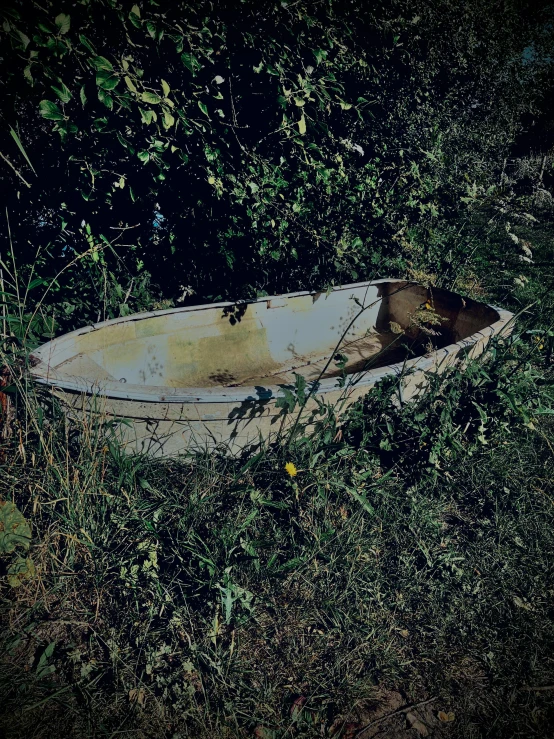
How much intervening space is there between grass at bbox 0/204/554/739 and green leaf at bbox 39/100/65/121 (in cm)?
170

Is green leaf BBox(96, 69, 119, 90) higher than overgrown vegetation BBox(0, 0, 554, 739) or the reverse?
higher

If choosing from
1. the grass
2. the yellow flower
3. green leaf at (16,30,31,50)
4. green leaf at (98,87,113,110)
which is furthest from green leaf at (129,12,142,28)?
the yellow flower

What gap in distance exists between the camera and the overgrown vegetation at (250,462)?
193cm

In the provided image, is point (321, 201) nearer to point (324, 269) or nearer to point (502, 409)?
point (324, 269)

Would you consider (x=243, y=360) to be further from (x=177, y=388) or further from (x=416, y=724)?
(x=416, y=724)

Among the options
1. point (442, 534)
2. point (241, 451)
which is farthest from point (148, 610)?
point (442, 534)

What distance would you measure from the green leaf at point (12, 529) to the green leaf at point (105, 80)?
2.43 meters

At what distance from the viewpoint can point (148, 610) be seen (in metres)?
2.07

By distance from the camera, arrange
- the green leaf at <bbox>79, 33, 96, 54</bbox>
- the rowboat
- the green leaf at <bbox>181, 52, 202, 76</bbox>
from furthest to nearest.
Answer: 1. the green leaf at <bbox>181, 52, 202, 76</bbox>
2. the green leaf at <bbox>79, 33, 96, 54</bbox>
3. the rowboat

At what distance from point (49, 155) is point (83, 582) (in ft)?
9.71

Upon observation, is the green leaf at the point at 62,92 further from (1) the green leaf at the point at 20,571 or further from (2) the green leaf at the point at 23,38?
(1) the green leaf at the point at 20,571

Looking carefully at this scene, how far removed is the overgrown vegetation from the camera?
1930 millimetres

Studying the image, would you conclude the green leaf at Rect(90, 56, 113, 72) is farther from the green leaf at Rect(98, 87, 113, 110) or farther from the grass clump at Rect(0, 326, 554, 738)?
the grass clump at Rect(0, 326, 554, 738)

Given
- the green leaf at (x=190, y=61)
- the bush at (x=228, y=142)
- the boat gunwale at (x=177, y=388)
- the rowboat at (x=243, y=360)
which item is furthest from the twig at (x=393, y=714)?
the green leaf at (x=190, y=61)
